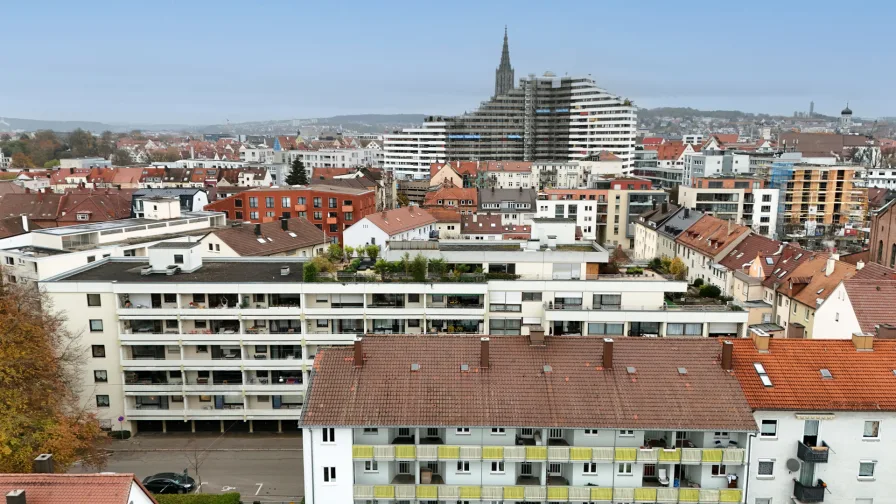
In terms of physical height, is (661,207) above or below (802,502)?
above

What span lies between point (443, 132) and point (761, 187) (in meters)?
110

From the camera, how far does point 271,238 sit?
6669cm

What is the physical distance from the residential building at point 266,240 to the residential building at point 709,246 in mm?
41524

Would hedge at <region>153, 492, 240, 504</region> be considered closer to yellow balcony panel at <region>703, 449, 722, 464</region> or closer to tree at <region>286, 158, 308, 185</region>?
yellow balcony panel at <region>703, 449, 722, 464</region>

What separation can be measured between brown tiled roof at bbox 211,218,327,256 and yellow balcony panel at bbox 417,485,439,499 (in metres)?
37.7

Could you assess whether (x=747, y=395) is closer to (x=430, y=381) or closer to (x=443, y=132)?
(x=430, y=381)

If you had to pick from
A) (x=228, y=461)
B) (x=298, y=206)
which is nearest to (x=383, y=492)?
(x=228, y=461)

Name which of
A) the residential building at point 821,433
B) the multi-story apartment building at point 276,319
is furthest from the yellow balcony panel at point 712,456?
the multi-story apartment building at point 276,319

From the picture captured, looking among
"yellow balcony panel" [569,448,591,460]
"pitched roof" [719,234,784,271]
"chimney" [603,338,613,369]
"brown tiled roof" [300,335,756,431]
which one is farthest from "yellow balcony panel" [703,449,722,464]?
"pitched roof" [719,234,784,271]

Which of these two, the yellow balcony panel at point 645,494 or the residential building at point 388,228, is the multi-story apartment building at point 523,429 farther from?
the residential building at point 388,228

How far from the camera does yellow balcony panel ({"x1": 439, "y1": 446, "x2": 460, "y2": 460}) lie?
2856cm

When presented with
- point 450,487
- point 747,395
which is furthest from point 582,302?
point 450,487

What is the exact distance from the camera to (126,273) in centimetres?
4725

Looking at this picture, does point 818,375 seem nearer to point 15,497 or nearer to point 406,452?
point 406,452
